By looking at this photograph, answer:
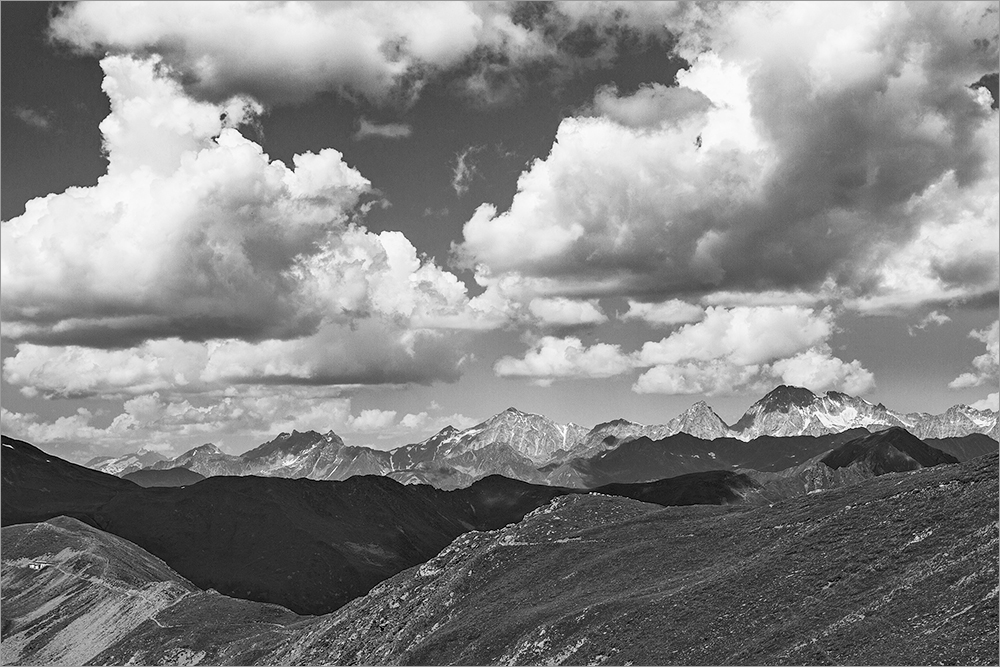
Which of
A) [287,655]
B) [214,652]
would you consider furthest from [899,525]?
[214,652]

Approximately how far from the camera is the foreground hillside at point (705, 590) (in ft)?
258

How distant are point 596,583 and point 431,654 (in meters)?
25.1

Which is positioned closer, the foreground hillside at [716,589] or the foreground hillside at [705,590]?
the foreground hillside at [716,589]

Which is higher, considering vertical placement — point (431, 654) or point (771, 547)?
point (771, 547)

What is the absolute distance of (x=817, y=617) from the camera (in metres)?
84.4

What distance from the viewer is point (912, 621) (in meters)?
75.7

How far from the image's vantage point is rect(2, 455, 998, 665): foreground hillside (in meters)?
78.8

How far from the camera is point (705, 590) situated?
100188 mm

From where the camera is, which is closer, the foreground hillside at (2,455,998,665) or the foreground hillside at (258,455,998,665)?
the foreground hillside at (258,455,998,665)

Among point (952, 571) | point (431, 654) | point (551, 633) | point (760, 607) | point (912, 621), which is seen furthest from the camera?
point (431, 654)

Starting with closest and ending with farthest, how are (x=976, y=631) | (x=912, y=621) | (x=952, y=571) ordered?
(x=976, y=631) → (x=912, y=621) → (x=952, y=571)

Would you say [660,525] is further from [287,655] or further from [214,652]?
[214,652]

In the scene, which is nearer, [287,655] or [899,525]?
[899,525]

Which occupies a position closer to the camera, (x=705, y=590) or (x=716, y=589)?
(x=716, y=589)
